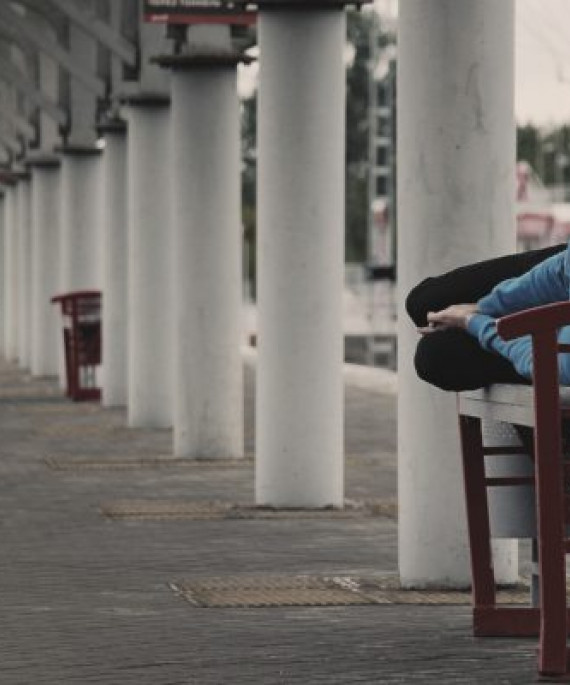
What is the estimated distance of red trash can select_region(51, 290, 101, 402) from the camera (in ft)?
98.2

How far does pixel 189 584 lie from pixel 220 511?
3930 millimetres

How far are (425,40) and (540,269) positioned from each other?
295 centimetres

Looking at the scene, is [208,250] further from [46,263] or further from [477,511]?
[46,263]

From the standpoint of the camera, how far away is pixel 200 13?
1877cm

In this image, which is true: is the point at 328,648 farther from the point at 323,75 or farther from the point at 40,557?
the point at 323,75

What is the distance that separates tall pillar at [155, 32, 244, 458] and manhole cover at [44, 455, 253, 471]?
0.19 metres

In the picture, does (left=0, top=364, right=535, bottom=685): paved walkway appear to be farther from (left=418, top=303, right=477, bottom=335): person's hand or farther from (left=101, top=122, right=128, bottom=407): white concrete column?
(left=101, top=122, right=128, bottom=407): white concrete column

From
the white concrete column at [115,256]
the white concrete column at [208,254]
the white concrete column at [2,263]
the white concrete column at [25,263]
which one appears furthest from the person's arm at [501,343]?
the white concrete column at [2,263]

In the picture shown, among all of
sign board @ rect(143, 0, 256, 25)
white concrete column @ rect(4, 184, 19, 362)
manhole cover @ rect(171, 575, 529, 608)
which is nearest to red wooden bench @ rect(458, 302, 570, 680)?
manhole cover @ rect(171, 575, 529, 608)

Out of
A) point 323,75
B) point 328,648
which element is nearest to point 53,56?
point 323,75

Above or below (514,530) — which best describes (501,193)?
above

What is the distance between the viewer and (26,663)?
794cm

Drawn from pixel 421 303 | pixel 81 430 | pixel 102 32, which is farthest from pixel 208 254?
pixel 421 303

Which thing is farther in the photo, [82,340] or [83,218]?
[83,218]
